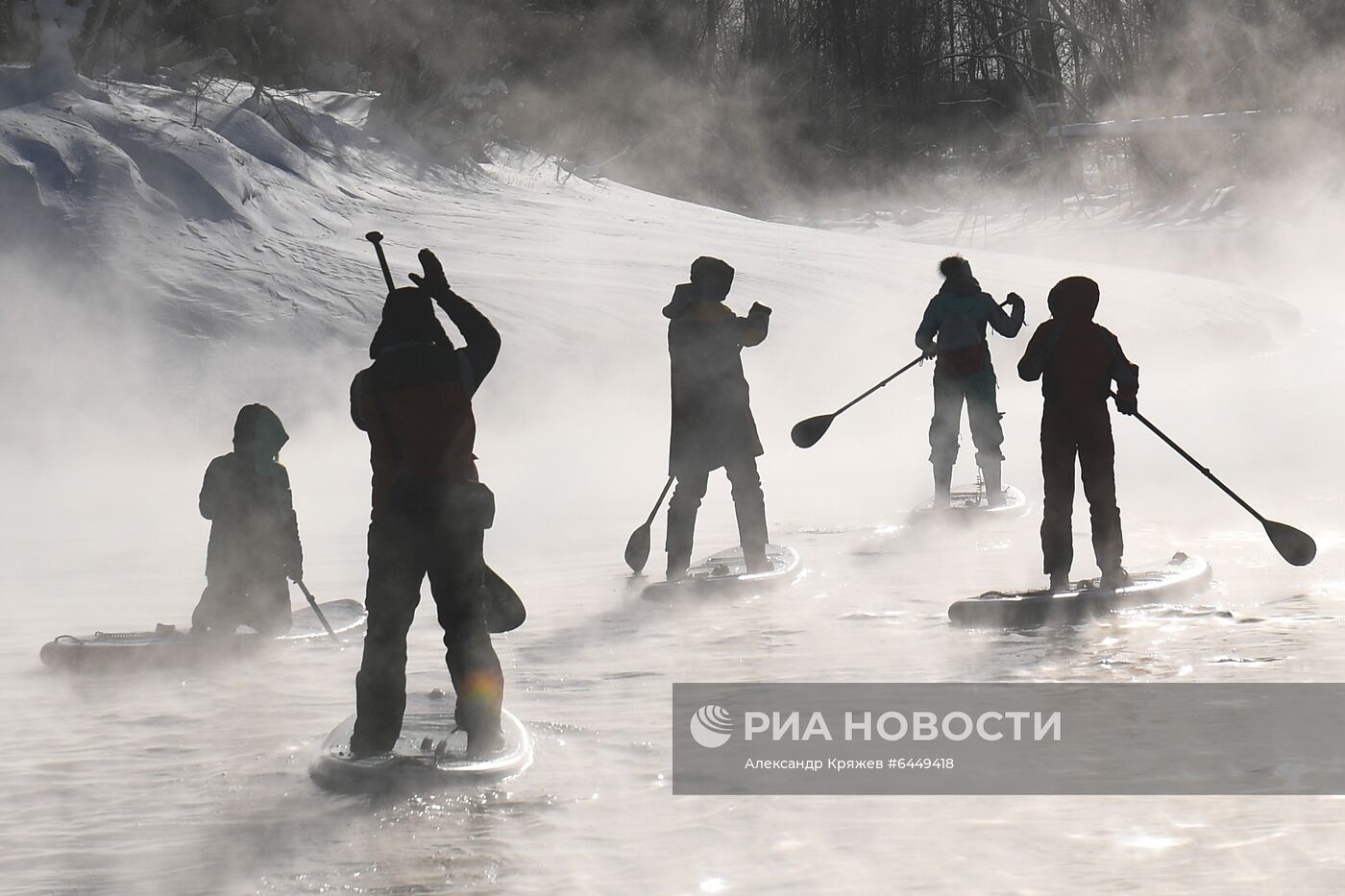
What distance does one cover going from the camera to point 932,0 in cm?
4344

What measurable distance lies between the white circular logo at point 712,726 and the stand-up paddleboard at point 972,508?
4926 millimetres

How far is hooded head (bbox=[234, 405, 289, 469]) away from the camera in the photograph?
6.69 meters

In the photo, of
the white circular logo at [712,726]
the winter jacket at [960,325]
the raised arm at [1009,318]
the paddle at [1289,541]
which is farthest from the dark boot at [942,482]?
the white circular logo at [712,726]

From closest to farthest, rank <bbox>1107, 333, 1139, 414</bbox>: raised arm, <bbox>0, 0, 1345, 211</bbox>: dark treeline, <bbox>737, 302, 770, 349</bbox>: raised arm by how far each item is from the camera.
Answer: <bbox>1107, 333, 1139, 414</bbox>: raised arm < <bbox>737, 302, 770, 349</bbox>: raised arm < <bbox>0, 0, 1345, 211</bbox>: dark treeline

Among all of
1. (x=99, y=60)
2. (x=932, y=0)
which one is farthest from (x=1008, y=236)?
(x=99, y=60)

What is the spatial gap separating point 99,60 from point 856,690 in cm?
1783

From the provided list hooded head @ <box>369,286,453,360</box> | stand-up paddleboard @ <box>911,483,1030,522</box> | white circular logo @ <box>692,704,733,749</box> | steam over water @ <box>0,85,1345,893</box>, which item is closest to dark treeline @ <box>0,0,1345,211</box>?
steam over water @ <box>0,85,1345,893</box>

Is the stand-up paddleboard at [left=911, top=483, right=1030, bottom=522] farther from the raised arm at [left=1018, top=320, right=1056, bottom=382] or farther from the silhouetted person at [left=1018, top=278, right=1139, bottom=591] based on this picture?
the raised arm at [left=1018, top=320, right=1056, bottom=382]

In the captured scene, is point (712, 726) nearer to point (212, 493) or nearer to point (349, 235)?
point (212, 493)

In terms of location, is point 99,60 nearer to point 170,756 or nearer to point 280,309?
point 280,309

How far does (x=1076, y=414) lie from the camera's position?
7215mm

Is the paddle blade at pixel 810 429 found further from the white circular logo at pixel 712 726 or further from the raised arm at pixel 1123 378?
the white circular logo at pixel 712 726

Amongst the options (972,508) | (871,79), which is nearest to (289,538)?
(972,508)

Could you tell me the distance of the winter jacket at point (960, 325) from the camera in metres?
9.80
